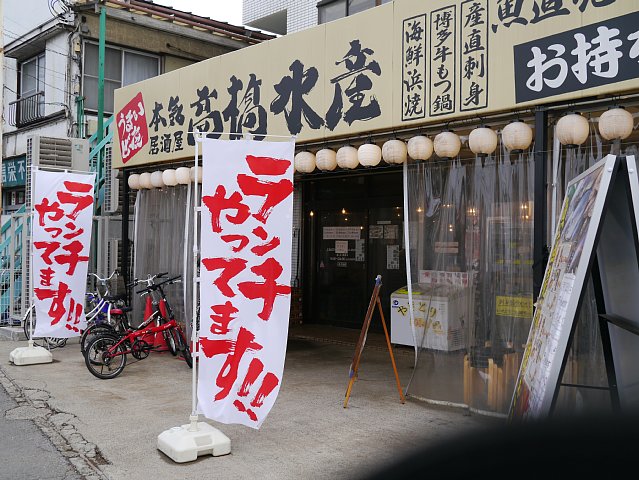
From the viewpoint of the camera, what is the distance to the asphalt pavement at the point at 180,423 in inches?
206

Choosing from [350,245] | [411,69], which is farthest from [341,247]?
[411,69]

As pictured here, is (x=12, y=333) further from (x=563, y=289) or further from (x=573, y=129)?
(x=563, y=289)

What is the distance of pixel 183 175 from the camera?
1009 cm

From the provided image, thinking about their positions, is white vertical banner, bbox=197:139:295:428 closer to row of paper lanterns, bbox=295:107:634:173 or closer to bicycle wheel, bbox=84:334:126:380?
row of paper lanterns, bbox=295:107:634:173

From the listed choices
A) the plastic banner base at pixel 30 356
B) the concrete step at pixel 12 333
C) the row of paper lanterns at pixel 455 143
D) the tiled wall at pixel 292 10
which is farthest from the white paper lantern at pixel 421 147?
the concrete step at pixel 12 333

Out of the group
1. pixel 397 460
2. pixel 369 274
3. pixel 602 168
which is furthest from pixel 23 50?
pixel 397 460

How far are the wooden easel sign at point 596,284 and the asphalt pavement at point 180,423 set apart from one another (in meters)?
0.72

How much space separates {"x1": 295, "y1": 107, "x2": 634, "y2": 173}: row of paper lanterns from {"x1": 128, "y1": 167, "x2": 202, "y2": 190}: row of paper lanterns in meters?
2.40

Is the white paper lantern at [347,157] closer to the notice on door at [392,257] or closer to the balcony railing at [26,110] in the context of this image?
the notice on door at [392,257]

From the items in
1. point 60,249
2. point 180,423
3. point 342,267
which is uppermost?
point 60,249

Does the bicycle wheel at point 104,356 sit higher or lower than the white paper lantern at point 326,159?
lower

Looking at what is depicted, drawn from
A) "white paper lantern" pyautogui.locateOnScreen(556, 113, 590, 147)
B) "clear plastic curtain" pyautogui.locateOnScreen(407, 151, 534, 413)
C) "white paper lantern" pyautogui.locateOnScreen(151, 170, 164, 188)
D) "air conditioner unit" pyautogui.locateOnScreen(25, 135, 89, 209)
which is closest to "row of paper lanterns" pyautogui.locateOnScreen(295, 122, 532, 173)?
"clear plastic curtain" pyautogui.locateOnScreen(407, 151, 534, 413)

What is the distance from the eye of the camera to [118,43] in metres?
16.5

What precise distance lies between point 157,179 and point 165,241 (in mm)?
1132
